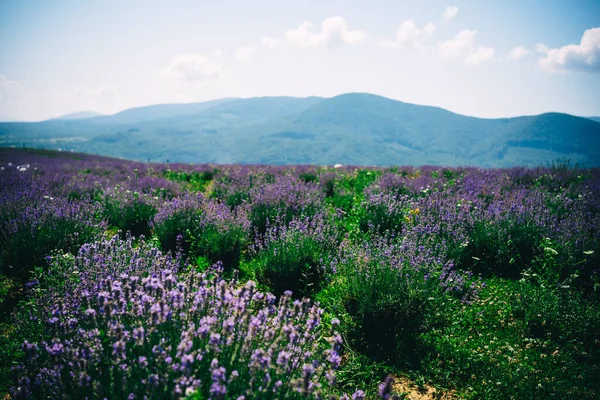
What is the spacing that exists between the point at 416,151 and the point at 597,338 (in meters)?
212

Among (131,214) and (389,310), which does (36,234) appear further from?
(389,310)

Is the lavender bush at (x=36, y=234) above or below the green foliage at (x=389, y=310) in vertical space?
above

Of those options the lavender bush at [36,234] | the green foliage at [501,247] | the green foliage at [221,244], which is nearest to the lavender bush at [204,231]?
the green foliage at [221,244]

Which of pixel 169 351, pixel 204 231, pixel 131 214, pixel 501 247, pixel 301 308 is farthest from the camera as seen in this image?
pixel 131 214

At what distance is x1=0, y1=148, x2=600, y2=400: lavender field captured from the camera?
5.72 ft

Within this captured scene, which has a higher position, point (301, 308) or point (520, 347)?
point (301, 308)

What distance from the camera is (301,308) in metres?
2.08

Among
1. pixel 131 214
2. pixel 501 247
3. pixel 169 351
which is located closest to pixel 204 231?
pixel 131 214

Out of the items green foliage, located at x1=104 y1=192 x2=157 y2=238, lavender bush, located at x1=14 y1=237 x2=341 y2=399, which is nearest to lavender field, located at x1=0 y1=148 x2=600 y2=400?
lavender bush, located at x1=14 y1=237 x2=341 y2=399

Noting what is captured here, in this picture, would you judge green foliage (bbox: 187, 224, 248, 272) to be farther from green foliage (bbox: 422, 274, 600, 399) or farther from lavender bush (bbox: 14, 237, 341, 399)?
green foliage (bbox: 422, 274, 600, 399)

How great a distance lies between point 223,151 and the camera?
18775 cm

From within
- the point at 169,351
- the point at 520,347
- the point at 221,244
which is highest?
the point at 169,351

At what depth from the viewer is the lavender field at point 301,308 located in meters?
1.74

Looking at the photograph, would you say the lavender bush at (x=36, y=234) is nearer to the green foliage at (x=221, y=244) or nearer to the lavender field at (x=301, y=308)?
the lavender field at (x=301, y=308)
